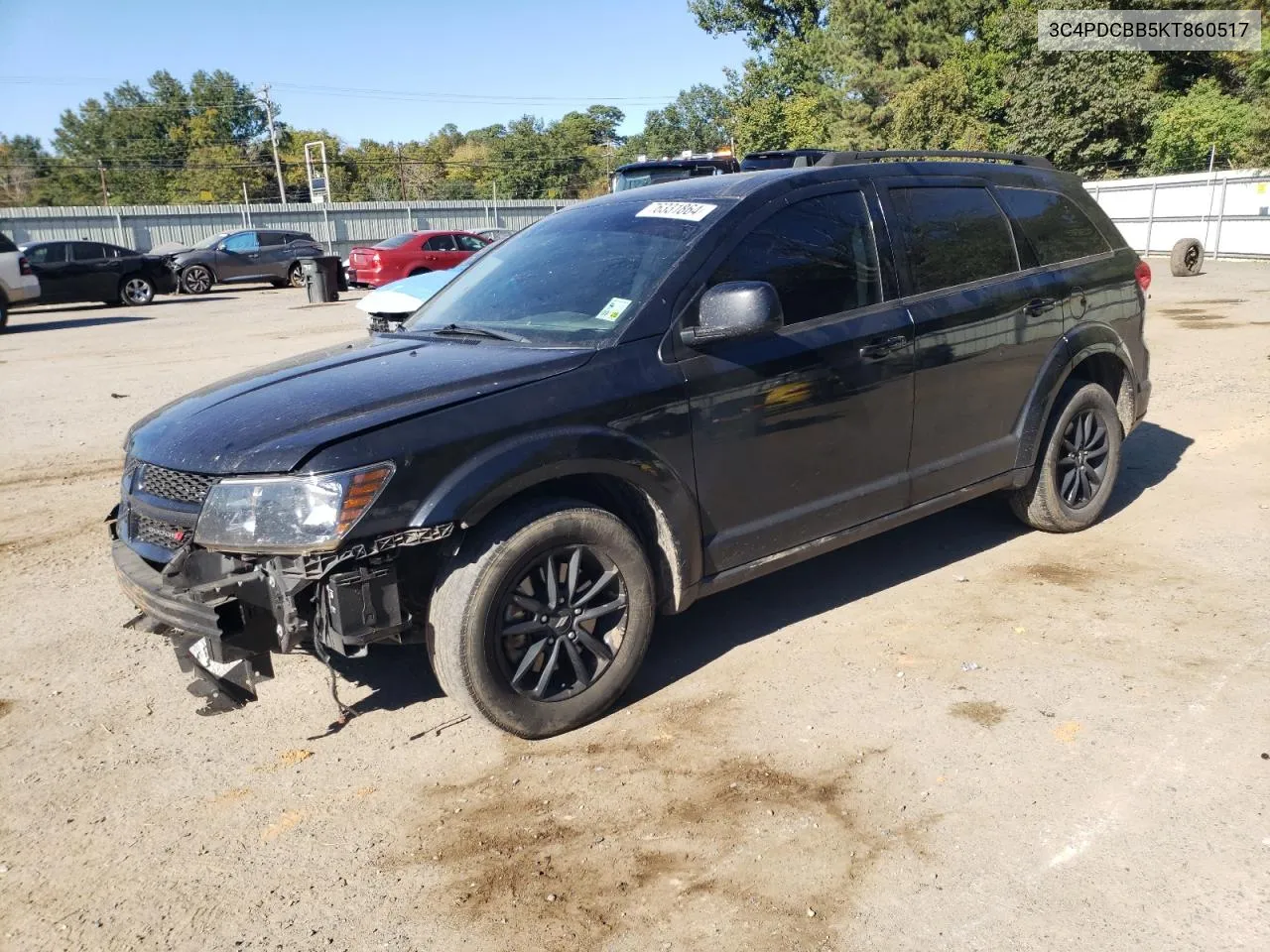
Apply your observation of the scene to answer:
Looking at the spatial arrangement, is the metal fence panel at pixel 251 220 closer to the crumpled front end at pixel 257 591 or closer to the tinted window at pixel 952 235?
the tinted window at pixel 952 235

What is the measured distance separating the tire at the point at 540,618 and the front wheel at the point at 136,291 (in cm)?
2170

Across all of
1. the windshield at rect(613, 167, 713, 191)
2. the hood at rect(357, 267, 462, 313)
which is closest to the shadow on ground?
the hood at rect(357, 267, 462, 313)

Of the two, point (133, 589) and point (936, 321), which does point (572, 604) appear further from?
point (936, 321)

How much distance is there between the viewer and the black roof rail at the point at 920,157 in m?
4.44

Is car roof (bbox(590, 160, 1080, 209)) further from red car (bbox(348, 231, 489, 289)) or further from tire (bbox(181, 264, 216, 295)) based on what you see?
tire (bbox(181, 264, 216, 295))

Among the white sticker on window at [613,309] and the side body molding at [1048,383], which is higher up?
the white sticker on window at [613,309]

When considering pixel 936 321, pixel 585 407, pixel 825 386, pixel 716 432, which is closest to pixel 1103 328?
pixel 936 321

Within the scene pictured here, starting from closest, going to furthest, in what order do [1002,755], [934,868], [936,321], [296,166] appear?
[934,868]
[1002,755]
[936,321]
[296,166]

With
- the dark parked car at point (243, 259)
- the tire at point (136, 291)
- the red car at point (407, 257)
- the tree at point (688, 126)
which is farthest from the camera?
the tree at point (688, 126)

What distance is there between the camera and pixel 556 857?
2.86 meters

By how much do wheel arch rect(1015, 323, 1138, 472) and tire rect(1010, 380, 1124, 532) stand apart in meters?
0.11

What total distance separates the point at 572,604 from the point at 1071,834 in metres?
1.68

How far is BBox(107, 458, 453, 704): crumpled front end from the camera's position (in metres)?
3.04

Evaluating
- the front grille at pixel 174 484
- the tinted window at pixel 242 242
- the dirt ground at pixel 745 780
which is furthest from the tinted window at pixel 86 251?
the front grille at pixel 174 484
